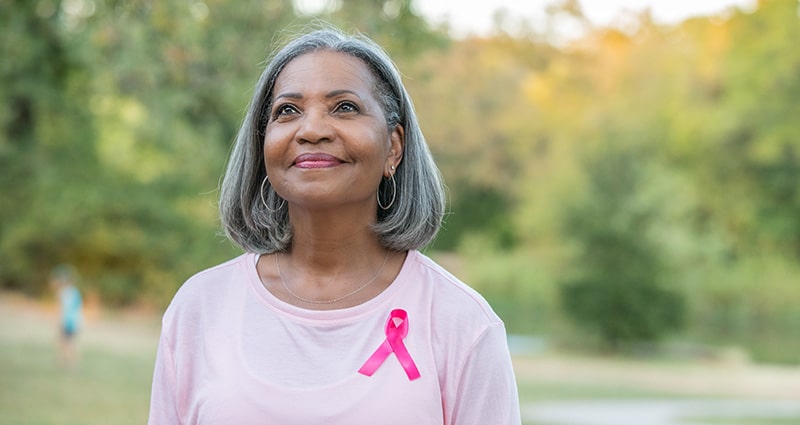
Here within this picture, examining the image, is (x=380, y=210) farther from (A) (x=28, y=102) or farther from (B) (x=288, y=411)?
Answer: (A) (x=28, y=102)

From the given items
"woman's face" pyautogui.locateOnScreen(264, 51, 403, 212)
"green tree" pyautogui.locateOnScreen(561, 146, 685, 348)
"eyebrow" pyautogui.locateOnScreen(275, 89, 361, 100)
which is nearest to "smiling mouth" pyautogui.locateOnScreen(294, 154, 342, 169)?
"woman's face" pyautogui.locateOnScreen(264, 51, 403, 212)

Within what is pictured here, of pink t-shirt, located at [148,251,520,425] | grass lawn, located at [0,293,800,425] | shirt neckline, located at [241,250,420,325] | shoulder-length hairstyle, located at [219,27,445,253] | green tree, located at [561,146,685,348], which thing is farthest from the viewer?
green tree, located at [561,146,685,348]

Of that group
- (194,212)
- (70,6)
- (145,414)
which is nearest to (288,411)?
(145,414)

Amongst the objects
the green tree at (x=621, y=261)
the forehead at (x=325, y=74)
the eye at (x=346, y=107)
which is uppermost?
the green tree at (x=621, y=261)

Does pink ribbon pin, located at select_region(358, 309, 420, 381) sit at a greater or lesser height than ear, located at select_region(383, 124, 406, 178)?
lesser

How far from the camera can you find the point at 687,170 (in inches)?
1711

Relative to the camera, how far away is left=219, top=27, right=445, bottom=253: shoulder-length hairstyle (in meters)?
2.37

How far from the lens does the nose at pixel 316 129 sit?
2.23 m

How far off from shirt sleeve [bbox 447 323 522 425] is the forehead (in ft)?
1.69

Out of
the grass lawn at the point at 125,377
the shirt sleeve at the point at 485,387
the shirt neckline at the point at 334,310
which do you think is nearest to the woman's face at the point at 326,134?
the shirt neckline at the point at 334,310

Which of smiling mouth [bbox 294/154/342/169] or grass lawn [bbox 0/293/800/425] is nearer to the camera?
smiling mouth [bbox 294/154/342/169]

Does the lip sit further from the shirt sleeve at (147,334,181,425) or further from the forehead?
the shirt sleeve at (147,334,181,425)

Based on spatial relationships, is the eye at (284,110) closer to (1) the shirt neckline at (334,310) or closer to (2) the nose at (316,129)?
(2) the nose at (316,129)

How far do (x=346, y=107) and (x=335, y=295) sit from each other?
0.35 m
